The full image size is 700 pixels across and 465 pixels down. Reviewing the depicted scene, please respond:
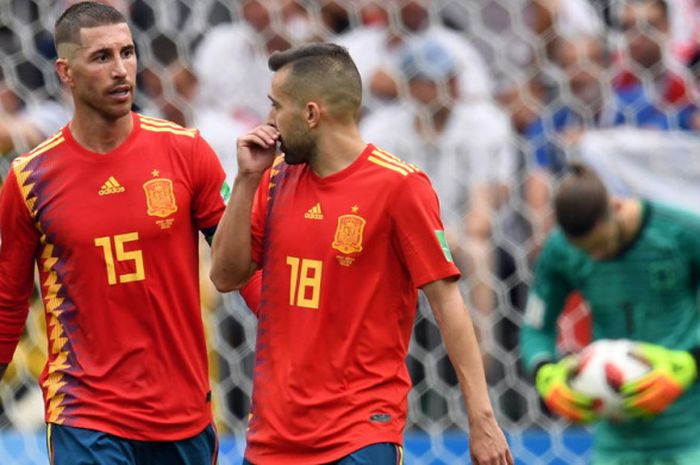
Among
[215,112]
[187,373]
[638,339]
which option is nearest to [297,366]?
[187,373]

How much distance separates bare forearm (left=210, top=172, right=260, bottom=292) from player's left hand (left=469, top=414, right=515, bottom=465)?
29.6 inches

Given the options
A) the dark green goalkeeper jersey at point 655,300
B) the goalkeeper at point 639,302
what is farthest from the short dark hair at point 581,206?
the dark green goalkeeper jersey at point 655,300

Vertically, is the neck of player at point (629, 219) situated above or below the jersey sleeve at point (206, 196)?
below

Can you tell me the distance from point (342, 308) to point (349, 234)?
0.20 m

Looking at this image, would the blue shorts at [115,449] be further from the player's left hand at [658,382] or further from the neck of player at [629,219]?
the neck of player at [629,219]

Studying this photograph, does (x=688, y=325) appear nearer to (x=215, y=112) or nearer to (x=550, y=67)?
(x=550, y=67)

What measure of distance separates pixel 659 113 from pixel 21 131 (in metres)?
2.64

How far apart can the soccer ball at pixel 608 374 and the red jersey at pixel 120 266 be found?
4.04 feet

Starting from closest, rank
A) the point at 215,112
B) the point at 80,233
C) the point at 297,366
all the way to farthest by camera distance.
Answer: the point at 297,366, the point at 80,233, the point at 215,112

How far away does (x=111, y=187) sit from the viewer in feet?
15.4

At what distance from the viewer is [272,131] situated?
14.2 ft

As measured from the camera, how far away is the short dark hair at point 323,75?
14.3ft

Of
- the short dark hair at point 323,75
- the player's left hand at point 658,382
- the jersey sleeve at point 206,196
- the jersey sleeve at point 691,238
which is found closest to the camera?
the short dark hair at point 323,75

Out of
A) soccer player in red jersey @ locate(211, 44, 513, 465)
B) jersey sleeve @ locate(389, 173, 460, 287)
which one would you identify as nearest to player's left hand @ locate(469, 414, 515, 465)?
soccer player in red jersey @ locate(211, 44, 513, 465)
